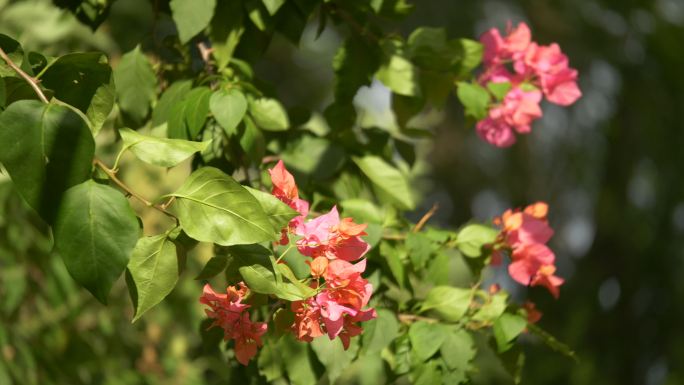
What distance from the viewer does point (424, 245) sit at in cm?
122

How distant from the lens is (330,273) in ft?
2.91

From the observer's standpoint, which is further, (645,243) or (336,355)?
(645,243)

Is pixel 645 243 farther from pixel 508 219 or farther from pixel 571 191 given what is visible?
pixel 508 219

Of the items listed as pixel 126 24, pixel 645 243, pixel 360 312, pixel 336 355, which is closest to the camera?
pixel 360 312

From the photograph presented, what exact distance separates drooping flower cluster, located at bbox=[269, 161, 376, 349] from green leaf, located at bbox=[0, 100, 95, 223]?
0.71 ft

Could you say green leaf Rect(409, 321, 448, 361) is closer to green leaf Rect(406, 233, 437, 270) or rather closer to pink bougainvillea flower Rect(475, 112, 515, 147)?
green leaf Rect(406, 233, 437, 270)

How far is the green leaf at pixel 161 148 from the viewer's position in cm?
85

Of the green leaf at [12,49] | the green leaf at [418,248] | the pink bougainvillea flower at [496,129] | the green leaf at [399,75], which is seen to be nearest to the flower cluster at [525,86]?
the pink bougainvillea flower at [496,129]

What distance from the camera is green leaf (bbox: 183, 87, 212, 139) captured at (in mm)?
1091

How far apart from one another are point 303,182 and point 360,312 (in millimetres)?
393

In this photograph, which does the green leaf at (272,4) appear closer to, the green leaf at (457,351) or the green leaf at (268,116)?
the green leaf at (268,116)

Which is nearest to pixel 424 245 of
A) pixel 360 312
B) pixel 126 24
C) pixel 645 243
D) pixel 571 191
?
pixel 360 312

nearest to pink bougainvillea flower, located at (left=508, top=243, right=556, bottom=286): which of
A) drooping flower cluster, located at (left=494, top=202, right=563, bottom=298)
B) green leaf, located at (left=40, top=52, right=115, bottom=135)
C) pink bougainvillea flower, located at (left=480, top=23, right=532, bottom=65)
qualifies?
drooping flower cluster, located at (left=494, top=202, right=563, bottom=298)

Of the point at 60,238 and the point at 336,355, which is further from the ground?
the point at 60,238
